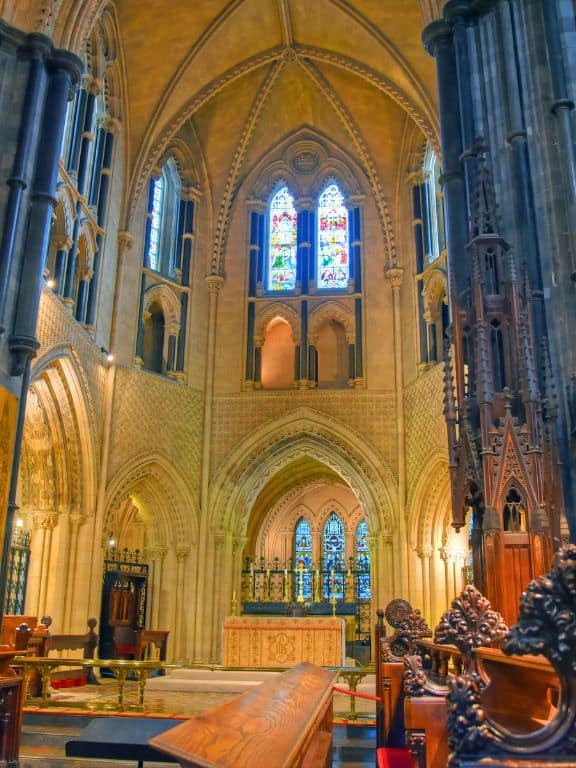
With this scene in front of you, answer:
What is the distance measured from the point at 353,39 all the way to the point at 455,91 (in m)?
8.95

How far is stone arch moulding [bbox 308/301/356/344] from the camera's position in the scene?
783 inches

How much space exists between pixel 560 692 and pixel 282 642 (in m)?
12.7

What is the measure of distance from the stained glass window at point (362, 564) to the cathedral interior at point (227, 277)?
0.68 m

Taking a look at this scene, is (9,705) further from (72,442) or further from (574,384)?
(72,442)

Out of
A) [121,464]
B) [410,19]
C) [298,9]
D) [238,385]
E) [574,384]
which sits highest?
[298,9]

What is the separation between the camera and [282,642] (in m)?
13.9

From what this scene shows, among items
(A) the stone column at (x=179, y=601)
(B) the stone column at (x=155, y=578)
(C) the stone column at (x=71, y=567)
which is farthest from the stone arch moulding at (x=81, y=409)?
(A) the stone column at (x=179, y=601)

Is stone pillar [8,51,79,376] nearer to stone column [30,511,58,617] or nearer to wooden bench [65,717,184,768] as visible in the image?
stone column [30,511,58,617]

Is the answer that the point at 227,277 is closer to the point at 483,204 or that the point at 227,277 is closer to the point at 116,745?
the point at 483,204

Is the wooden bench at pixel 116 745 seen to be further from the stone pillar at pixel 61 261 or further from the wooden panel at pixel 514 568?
the stone pillar at pixel 61 261

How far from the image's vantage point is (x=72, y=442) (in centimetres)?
1591

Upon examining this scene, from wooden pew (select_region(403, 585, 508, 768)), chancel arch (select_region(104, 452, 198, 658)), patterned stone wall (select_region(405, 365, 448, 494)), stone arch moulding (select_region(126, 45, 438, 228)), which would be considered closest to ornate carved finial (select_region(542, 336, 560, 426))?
wooden pew (select_region(403, 585, 508, 768))

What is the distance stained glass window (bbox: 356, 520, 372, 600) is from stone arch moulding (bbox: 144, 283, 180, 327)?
9268mm

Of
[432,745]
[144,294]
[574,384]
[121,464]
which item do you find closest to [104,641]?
[121,464]
